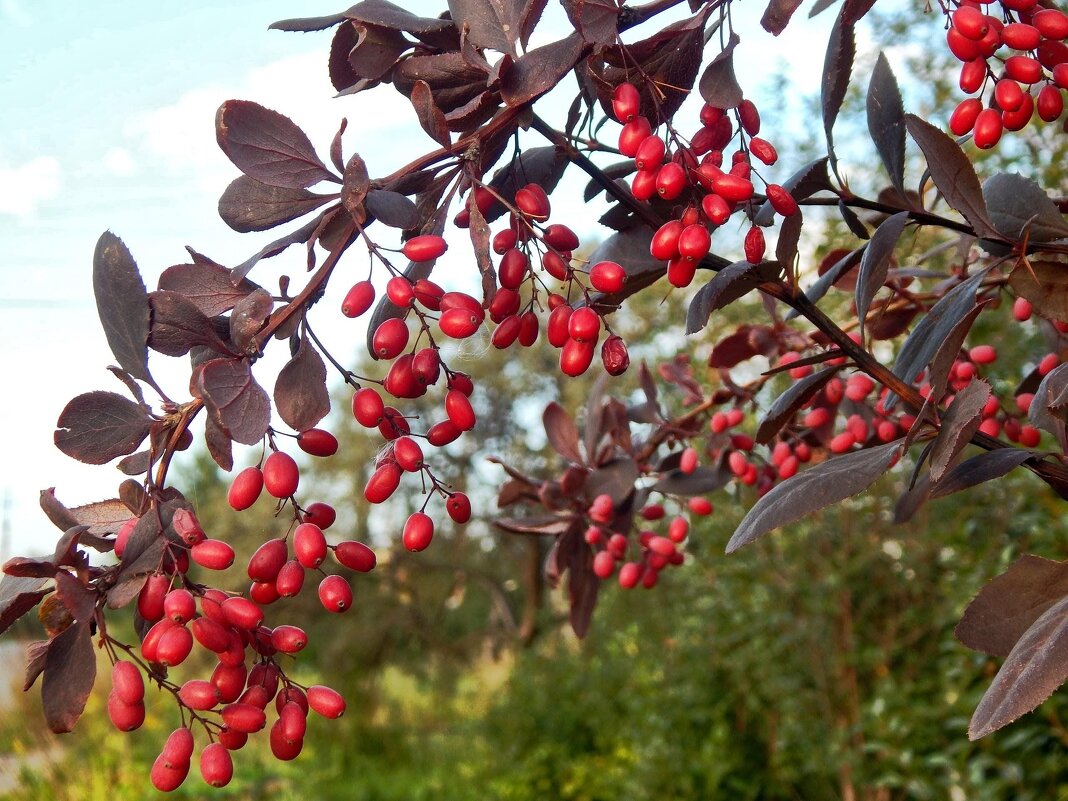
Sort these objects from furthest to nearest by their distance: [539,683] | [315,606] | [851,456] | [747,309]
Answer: [315,606], [539,683], [747,309], [851,456]

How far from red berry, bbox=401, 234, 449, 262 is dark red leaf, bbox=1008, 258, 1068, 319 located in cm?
51

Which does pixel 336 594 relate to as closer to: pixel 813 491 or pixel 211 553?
pixel 211 553

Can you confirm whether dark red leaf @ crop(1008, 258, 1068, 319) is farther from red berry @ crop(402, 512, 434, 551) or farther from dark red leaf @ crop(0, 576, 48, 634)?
dark red leaf @ crop(0, 576, 48, 634)

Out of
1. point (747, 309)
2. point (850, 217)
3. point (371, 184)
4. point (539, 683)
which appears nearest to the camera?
point (371, 184)

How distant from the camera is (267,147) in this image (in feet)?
2.06

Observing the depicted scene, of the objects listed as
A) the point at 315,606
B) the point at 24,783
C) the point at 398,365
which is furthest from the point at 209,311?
the point at 315,606

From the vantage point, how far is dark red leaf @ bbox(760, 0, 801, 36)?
27.8 inches

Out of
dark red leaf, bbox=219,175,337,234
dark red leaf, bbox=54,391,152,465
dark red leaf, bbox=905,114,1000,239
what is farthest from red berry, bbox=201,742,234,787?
dark red leaf, bbox=905,114,1000,239

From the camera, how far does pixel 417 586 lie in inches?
392

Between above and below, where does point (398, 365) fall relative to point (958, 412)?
above

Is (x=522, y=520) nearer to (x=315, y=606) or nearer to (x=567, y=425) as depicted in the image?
(x=567, y=425)

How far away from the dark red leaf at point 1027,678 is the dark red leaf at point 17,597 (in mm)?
588

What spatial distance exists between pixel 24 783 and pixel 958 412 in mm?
6161

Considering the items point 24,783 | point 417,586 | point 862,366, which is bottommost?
point 417,586
